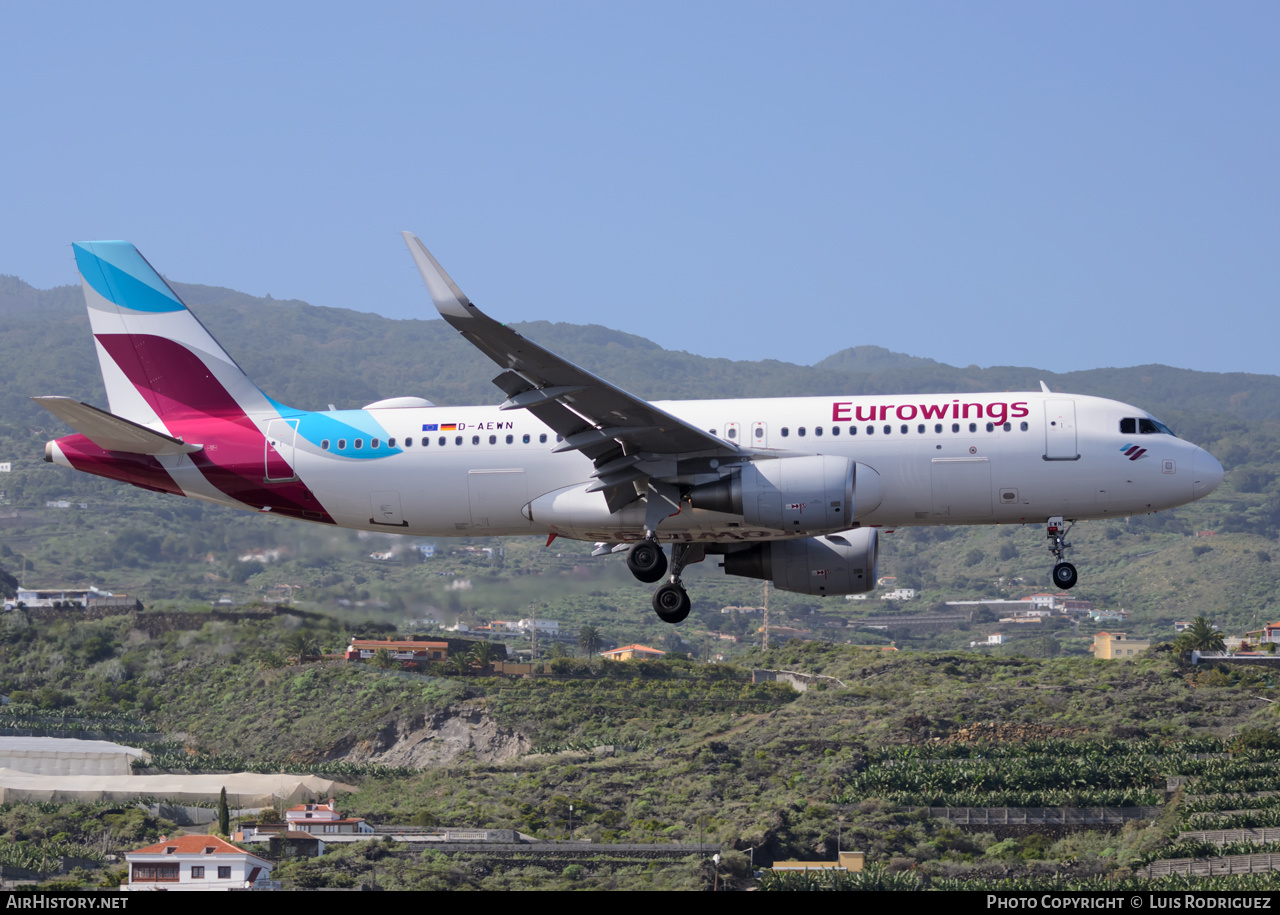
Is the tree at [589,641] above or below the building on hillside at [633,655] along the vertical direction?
above

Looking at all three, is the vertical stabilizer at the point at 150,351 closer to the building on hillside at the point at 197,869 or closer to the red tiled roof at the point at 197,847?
the building on hillside at the point at 197,869

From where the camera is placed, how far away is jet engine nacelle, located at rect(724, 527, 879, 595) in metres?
34.3

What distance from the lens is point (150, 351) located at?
35719 mm

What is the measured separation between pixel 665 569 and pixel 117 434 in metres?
13.6

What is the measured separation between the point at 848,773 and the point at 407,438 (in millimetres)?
81292

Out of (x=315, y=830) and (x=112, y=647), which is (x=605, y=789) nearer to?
(x=315, y=830)

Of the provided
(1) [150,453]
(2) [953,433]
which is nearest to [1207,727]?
(2) [953,433]

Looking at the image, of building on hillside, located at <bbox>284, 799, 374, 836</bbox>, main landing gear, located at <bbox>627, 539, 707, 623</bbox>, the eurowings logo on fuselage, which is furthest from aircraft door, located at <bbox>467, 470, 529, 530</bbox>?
building on hillside, located at <bbox>284, 799, 374, 836</bbox>

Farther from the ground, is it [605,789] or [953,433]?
[953,433]

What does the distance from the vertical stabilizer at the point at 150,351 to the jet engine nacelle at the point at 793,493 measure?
12.5 metres

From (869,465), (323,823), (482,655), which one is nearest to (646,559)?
(869,465)

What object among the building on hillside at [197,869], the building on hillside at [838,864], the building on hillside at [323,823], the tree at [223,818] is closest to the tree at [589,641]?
the tree at [223,818]

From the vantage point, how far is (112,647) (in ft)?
460

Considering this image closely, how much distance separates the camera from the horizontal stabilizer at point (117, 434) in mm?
31812
